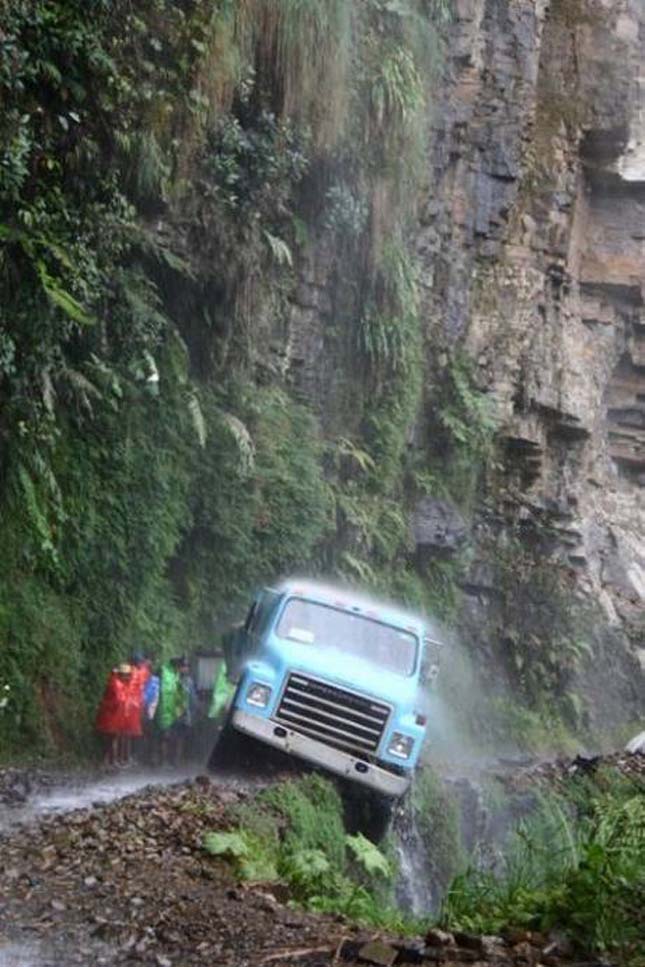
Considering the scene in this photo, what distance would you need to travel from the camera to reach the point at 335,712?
13938mm

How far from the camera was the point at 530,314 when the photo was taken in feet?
99.6

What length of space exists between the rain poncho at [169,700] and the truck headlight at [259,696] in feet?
12.0

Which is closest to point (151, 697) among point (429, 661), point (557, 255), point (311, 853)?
point (429, 661)

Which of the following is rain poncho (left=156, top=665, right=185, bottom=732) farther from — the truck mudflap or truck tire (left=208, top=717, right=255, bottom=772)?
the truck mudflap

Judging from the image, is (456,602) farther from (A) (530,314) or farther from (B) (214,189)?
(B) (214,189)

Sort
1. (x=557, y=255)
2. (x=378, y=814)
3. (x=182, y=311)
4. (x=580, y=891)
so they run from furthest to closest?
1. (x=557, y=255)
2. (x=182, y=311)
3. (x=378, y=814)
4. (x=580, y=891)

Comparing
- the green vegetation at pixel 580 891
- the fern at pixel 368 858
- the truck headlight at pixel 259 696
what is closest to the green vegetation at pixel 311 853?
the fern at pixel 368 858

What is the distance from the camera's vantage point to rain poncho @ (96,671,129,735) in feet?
53.8

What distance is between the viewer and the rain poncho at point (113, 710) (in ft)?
53.8

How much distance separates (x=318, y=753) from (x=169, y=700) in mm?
3876

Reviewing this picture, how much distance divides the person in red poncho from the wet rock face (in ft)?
45.4

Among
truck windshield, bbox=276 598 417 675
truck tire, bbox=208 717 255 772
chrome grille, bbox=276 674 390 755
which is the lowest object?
truck tire, bbox=208 717 255 772

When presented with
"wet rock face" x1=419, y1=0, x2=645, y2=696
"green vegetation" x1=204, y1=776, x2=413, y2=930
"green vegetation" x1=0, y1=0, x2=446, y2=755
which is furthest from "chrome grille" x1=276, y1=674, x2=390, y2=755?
"wet rock face" x1=419, y1=0, x2=645, y2=696

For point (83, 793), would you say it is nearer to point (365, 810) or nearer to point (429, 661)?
point (365, 810)
